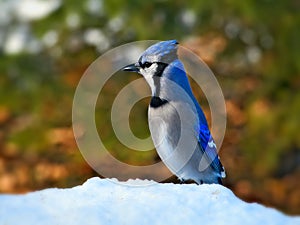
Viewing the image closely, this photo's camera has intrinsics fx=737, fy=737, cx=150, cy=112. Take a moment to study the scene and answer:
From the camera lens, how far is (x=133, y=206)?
1359mm

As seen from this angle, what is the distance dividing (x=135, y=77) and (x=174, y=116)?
3.06 meters

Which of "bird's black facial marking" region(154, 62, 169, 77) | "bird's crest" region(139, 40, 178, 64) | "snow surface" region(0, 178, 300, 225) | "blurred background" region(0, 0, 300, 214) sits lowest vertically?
"blurred background" region(0, 0, 300, 214)

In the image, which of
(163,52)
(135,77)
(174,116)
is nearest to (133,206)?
(174,116)

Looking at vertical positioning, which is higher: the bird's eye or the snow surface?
the bird's eye

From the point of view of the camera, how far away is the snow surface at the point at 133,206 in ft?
4.37

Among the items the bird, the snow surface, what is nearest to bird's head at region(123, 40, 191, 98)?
the bird

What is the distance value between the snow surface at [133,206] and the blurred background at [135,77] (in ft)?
8.38

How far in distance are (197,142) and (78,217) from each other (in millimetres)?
268

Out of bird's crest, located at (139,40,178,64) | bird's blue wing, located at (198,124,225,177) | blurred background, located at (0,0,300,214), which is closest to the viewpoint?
bird's crest, located at (139,40,178,64)

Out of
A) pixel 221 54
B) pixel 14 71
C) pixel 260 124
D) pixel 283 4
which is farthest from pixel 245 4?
pixel 14 71

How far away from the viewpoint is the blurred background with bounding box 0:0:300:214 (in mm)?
4195

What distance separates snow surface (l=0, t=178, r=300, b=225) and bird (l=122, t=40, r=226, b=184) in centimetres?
6

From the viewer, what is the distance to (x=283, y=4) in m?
4.23

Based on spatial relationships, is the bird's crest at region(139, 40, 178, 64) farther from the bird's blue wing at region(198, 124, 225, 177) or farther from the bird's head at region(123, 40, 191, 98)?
the bird's blue wing at region(198, 124, 225, 177)
